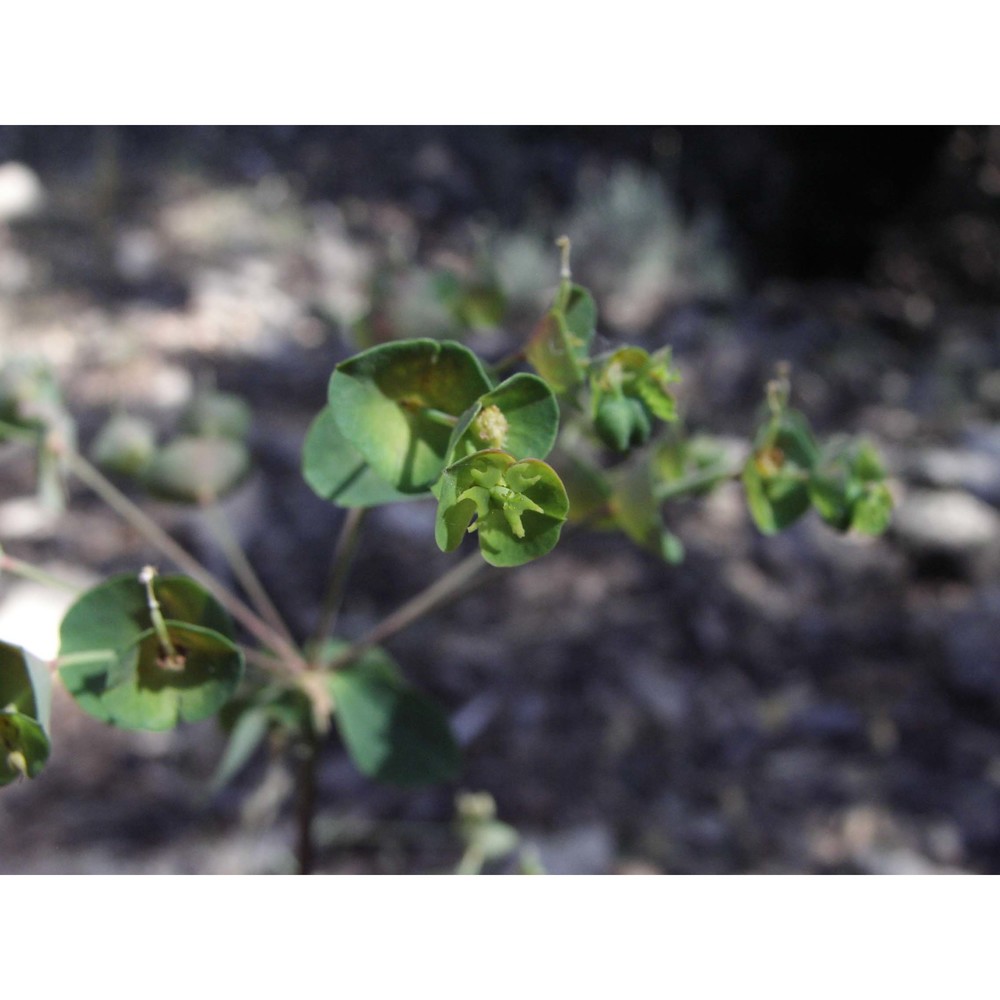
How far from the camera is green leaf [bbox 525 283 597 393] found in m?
0.72

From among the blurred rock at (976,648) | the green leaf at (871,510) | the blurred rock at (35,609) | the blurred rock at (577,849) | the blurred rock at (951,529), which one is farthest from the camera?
the blurred rock at (951,529)

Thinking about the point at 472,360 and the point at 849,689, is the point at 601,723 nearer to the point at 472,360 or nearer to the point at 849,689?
the point at 849,689

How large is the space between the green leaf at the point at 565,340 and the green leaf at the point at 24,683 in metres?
0.39

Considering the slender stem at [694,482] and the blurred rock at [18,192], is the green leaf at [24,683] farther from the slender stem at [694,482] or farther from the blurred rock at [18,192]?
the blurred rock at [18,192]

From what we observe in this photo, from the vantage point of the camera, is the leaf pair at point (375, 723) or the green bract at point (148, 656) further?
the leaf pair at point (375, 723)

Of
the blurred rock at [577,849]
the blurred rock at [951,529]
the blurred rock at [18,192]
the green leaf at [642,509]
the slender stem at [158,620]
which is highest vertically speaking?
the blurred rock at [18,192]

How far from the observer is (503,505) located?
61 centimetres

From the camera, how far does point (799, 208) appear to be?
153 inches

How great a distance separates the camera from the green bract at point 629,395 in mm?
725

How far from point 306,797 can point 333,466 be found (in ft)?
1.39

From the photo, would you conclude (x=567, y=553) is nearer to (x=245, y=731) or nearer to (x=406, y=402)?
(x=245, y=731)

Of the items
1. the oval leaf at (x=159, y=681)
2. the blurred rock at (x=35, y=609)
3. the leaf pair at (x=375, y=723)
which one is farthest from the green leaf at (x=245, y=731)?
the blurred rock at (x=35, y=609)

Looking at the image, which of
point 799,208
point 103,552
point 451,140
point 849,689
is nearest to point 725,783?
point 849,689

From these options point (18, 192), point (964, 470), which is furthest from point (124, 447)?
point (18, 192)
